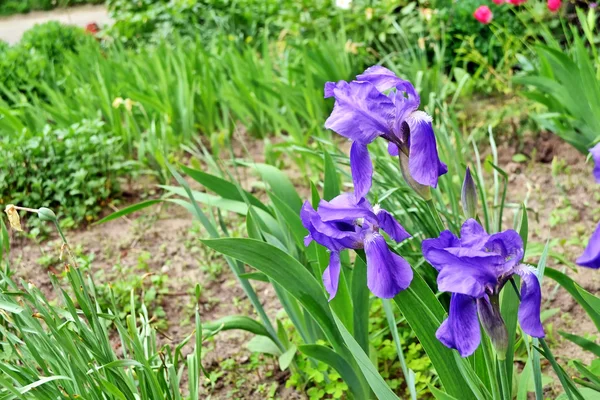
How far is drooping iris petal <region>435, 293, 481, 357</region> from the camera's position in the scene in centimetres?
81

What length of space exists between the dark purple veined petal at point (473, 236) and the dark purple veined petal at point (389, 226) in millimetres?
169

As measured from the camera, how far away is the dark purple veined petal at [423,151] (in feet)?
3.03

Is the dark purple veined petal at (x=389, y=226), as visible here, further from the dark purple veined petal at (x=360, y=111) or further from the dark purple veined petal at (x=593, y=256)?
the dark purple veined petal at (x=593, y=256)

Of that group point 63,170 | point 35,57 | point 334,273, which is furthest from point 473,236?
point 35,57

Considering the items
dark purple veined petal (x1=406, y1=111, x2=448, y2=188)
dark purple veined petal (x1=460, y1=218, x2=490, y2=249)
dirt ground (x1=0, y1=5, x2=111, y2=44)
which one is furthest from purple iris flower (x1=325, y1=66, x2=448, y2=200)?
dirt ground (x1=0, y1=5, x2=111, y2=44)

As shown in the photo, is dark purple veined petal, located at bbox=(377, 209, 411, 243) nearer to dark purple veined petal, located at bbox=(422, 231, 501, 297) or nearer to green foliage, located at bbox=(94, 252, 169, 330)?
dark purple veined petal, located at bbox=(422, 231, 501, 297)

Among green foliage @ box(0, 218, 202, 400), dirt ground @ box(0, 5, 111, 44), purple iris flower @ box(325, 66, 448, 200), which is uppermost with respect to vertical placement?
purple iris flower @ box(325, 66, 448, 200)

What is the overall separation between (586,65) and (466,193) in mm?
1346

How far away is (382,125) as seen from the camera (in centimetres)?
94

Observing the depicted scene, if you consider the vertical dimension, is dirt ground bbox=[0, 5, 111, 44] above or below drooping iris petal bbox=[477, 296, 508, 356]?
below

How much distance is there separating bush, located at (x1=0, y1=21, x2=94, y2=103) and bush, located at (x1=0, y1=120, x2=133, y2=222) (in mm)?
966

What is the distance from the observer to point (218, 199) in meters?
1.84

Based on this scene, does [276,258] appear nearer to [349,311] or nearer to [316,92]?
[349,311]

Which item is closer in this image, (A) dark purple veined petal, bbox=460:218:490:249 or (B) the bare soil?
(A) dark purple veined petal, bbox=460:218:490:249
